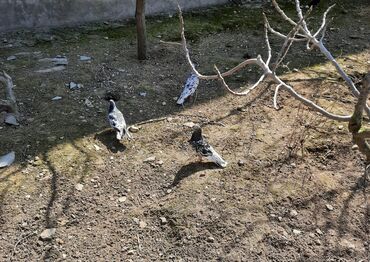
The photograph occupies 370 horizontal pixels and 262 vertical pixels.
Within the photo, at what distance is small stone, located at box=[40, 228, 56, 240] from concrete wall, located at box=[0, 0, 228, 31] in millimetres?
3085

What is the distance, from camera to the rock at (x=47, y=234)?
2.70 m

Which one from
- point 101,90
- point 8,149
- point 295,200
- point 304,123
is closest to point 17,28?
point 101,90

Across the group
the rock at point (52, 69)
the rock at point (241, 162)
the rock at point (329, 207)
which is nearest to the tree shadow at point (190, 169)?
the rock at point (241, 162)

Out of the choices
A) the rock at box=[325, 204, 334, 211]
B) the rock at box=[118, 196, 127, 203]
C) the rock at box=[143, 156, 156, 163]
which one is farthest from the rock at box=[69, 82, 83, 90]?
the rock at box=[325, 204, 334, 211]

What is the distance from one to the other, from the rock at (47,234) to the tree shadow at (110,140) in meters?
0.80

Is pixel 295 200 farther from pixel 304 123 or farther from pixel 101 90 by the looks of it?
pixel 101 90

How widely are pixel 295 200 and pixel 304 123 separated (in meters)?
0.90

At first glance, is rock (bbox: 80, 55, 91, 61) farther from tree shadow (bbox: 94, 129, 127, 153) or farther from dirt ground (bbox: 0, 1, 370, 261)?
tree shadow (bbox: 94, 129, 127, 153)

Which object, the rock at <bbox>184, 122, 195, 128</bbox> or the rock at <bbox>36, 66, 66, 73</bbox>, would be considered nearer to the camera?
the rock at <bbox>184, 122, 195, 128</bbox>

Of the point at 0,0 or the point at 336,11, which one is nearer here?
the point at 0,0

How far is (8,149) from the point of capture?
331cm

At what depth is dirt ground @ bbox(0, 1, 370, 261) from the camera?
2699 millimetres

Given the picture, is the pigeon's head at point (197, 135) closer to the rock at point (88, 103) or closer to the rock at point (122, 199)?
the rock at point (122, 199)

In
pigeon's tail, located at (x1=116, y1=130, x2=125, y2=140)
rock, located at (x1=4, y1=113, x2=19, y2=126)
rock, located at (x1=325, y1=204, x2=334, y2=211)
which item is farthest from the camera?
rock, located at (x1=4, y1=113, x2=19, y2=126)
